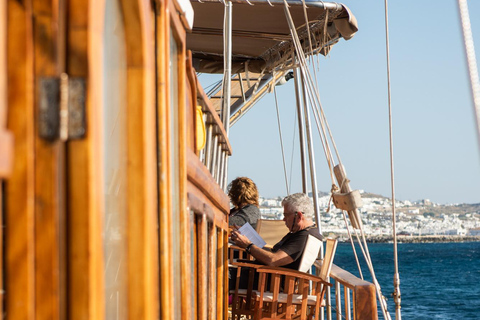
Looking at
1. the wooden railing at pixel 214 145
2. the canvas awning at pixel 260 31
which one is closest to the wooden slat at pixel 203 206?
the wooden railing at pixel 214 145

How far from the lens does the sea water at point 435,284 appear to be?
3941 centimetres

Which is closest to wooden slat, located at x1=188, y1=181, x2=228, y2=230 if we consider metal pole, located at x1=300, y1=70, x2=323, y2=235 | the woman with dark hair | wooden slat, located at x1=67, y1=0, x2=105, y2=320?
wooden slat, located at x1=67, y1=0, x2=105, y2=320

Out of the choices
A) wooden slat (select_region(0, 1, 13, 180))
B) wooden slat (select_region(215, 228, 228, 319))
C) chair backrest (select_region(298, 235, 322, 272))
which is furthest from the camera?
chair backrest (select_region(298, 235, 322, 272))

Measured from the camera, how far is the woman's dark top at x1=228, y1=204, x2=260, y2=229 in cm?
537

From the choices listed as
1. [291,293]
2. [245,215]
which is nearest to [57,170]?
[291,293]

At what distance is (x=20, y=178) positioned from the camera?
851mm

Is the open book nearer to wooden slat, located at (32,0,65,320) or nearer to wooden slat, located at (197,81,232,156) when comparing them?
wooden slat, located at (197,81,232,156)

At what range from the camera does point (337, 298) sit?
15.3 feet

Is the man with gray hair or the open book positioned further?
the open book

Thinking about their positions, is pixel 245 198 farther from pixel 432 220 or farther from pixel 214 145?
pixel 432 220

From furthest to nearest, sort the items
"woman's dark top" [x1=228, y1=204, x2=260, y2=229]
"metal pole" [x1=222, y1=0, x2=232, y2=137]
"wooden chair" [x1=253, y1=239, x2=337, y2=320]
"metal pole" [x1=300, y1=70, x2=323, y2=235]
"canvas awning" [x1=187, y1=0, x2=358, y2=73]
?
"metal pole" [x1=300, y1=70, x2=323, y2=235] → "canvas awning" [x1=187, y1=0, x2=358, y2=73] → "woman's dark top" [x1=228, y1=204, x2=260, y2=229] → "metal pole" [x1=222, y1=0, x2=232, y2=137] → "wooden chair" [x1=253, y1=239, x2=337, y2=320]

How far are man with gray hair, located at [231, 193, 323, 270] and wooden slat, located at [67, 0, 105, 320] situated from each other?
335 centimetres

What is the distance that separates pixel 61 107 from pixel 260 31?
5.60 meters

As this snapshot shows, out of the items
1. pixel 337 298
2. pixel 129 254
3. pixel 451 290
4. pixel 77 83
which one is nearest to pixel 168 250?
pixel 129 254
